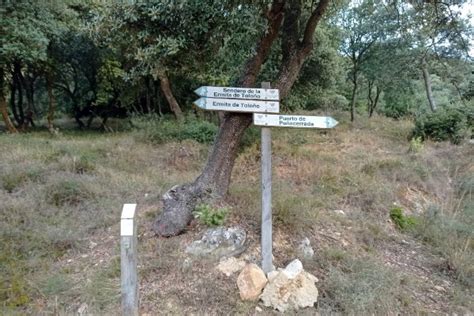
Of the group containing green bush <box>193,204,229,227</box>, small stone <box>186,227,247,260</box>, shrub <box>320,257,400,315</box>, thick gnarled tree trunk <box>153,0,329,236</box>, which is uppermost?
thick gnarled tree trunk <box>153,0,329,236</box>

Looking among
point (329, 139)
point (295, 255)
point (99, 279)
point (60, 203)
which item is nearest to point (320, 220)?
point (295, 255)

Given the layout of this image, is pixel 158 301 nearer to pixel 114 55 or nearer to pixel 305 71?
pixel 305 71

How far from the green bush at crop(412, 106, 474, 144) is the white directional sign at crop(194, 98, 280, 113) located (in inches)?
306

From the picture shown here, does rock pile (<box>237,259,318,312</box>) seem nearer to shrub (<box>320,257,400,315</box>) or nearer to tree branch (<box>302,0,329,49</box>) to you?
shrub (<box>320,257,400,315</box>)

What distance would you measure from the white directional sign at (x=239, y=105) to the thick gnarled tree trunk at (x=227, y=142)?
68 centimetres

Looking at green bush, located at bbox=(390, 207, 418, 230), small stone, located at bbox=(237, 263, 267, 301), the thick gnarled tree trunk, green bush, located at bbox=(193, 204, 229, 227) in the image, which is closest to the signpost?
small stone, located at bbox=(237, 263, 267, 301)

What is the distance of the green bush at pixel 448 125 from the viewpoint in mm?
9188

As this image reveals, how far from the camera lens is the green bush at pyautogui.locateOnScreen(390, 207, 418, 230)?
4.87m

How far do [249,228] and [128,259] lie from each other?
1644 mm

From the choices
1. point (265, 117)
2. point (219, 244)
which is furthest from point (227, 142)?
point (219, 244)

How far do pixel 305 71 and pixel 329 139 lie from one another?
2.15 metres

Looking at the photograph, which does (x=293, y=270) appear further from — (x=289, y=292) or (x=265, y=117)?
(x=265, y=117)

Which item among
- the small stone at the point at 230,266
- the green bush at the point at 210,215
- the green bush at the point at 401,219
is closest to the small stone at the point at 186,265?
the small stone at the point at 230,266

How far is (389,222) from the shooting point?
4.95 meters
